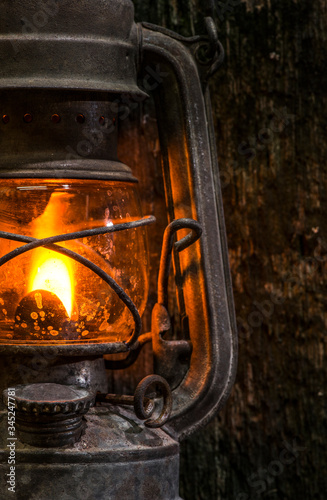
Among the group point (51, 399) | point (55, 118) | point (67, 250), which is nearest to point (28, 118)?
point (55, 118)

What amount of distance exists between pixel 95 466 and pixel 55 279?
0.24 metres

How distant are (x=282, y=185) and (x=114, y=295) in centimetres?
37

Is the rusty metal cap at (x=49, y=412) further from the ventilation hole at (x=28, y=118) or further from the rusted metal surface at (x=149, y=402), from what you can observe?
the ventilation hole at (x=28, y=118)

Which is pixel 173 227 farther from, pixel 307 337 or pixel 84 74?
pixel 307 337

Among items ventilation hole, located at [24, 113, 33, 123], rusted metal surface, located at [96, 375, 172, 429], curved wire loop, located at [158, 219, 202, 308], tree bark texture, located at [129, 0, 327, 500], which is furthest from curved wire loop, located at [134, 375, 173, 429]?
ventilation hole, located at [24, 113, 33, 123]

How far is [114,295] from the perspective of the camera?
88 centimetres

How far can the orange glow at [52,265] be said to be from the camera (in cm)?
85

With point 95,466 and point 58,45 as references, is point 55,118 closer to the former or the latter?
point 58,45

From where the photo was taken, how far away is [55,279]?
0.85 m

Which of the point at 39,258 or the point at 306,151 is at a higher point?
the point at 306,151

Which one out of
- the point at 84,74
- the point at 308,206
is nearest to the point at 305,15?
the point at 308,206

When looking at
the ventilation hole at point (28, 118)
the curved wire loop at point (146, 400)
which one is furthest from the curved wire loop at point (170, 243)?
the ventilation hole at point (28, 118)

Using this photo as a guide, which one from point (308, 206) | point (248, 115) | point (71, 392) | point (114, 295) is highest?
point (248, 115)

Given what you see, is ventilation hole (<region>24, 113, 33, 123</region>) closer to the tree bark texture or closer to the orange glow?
the orange glow
